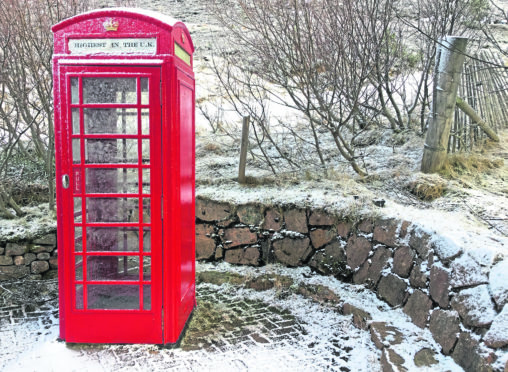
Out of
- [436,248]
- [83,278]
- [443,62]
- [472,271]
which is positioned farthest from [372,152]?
[83,278]

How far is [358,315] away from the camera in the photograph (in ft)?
13.3

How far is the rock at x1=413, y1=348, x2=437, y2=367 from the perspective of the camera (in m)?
2.90

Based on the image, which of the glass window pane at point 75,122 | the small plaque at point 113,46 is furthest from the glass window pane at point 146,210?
the small plaque at point 113,46

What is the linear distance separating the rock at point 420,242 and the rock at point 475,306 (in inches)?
24.7

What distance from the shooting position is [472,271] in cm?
301

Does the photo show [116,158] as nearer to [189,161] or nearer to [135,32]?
[189,161]

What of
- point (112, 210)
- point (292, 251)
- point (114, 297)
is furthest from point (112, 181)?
point (292, 251)

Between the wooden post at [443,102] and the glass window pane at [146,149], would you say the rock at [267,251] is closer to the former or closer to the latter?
the wooden post at [443,102]

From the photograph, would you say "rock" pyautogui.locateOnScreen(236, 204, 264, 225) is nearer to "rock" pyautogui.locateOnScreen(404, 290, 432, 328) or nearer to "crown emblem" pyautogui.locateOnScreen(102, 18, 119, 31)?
"rock" pyautogui.locateOnScreen(404, 290, 432, 328)

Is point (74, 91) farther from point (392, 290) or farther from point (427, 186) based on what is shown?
point (427, 186)

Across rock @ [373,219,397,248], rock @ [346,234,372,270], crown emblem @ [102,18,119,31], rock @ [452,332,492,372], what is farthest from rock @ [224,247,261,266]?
crown emblem @ [102,18,119,31]

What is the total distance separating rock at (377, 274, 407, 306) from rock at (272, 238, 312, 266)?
1103mm

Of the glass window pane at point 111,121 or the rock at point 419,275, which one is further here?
the rock at point 419,275

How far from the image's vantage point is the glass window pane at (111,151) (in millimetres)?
3492
